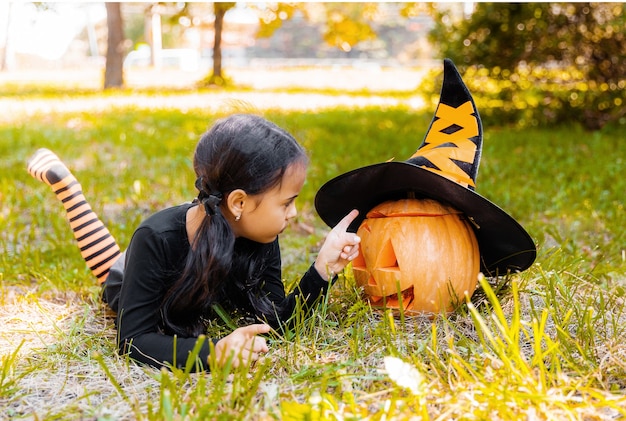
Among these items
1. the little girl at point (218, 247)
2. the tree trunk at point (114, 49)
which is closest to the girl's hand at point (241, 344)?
the little girl at point (218, 247)

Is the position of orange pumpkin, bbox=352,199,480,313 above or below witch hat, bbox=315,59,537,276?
below

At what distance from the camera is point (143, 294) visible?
2.23 m

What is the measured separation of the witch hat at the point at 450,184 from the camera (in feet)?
7.73

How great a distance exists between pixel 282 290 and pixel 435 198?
68cm

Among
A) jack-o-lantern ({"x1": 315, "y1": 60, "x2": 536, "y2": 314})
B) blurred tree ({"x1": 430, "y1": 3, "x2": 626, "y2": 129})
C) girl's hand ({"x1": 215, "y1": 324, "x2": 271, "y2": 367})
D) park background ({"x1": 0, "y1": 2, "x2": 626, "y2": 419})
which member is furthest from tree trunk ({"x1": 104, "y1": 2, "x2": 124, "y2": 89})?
girl's hand ({"x1": 215, "y1": 324, "x2": 271, "y2": 367})

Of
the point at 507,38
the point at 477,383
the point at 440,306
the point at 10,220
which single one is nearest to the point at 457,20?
the point at 507,38

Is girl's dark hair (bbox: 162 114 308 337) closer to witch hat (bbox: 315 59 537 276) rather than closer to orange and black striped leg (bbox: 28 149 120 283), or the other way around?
witch hat (bbox: 315 59 537 276)

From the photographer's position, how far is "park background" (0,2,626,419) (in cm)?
184

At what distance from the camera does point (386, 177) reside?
2.44 metres

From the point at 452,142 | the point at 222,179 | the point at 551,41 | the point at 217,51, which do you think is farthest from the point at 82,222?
the point at 217,51

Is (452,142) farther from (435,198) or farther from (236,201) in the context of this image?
(236,201)

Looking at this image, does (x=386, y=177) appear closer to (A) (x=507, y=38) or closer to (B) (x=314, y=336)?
(B) (x=314, y=336)

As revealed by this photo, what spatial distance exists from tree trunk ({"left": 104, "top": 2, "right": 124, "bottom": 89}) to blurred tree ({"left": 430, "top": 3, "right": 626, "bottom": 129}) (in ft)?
25.1

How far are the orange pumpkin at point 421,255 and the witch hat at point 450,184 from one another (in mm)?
66
